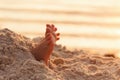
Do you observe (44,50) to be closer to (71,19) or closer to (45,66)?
(45,66)

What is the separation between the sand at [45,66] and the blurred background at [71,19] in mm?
723

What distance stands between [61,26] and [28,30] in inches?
13.6

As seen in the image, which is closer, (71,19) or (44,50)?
(44,50)

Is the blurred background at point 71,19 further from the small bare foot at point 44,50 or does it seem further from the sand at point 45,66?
the small bare foot at point 44,50

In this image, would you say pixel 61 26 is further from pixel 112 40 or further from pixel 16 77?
pixel 16 77

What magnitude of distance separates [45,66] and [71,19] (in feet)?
7.51

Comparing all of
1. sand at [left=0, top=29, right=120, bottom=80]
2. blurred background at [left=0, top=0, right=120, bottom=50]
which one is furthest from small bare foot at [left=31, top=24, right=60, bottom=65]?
blurred background at [left=0, top=0, right=120, bottom=50]

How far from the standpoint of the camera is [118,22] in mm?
4121

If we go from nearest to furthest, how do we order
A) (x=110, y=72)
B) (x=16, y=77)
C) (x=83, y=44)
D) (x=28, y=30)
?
(x=16, y=77)
(x=110, y=72)
(x=83, y=44)
(x=28, y=30)

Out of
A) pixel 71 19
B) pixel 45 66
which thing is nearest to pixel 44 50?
pixel 45 66

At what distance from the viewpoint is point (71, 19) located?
13.4 feet

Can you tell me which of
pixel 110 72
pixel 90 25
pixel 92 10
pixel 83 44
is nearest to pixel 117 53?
pixel 83 44

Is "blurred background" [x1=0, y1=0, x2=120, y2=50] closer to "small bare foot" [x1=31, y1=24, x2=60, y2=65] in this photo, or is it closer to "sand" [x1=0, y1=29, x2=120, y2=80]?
"sand" [x1=0, y1=29, x2=120, y2=80]

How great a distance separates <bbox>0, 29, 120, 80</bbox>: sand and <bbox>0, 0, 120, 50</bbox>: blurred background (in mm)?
723
